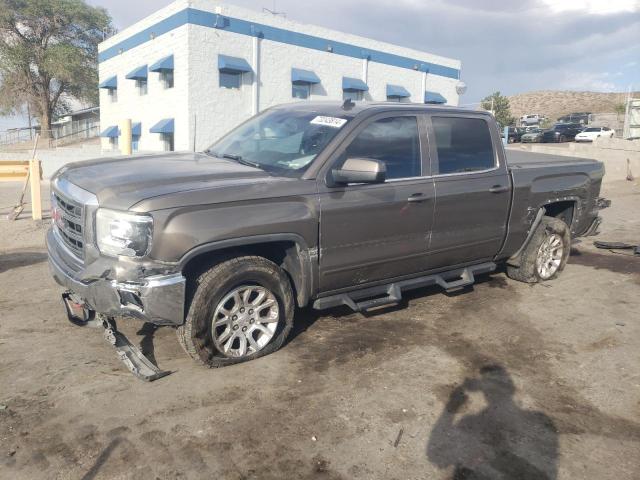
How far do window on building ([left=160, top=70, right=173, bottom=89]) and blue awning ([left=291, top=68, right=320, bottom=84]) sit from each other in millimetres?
5198

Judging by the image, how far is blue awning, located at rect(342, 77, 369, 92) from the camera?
85.3 feet

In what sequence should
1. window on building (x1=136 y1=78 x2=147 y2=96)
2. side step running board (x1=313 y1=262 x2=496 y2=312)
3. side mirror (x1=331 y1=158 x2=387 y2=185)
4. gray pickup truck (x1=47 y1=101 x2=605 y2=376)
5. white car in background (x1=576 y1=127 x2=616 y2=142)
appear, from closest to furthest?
gray pickup truck (x1=47 y1=101 x2=605 y2=376) → side mirror (x1=331 y1=158 x2=387 y2=185) → side step running board (x1=313 y1=262 x2=496 y2=312) → window on building (x1=136 y1=78 x2=147 y2=96) → white car in background (x1=576 y1=127 x2=616 y2=142)

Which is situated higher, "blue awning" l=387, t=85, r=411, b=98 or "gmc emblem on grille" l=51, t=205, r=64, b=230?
"blue awning" l=387, t=85, r=411, b=98

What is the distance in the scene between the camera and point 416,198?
4629 mm

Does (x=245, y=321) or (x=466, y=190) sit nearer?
(x=245, y=321)

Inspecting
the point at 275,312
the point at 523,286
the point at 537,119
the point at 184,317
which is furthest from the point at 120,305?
the point at 537,119

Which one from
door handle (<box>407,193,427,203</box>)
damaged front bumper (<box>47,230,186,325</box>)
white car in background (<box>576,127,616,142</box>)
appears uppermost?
white car in background (<box>576,127,616,142</box>)

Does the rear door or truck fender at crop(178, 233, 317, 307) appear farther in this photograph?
the rear door

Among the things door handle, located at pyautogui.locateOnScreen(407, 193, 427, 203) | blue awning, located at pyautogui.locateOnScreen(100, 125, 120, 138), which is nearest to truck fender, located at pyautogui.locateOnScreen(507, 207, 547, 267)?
door handle, located at pyautogui.locateOnScreen(407, 193, 427, 203)

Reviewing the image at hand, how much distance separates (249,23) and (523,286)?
19025mm

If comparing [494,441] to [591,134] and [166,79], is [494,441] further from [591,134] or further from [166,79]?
[591,134]

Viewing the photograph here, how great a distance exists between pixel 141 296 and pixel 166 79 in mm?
21261

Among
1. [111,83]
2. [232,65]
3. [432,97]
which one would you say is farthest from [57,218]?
[432,97]

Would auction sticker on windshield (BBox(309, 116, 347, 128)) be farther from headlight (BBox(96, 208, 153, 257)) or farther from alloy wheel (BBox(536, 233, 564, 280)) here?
alloy wheel (BBox(536, 233, 564, 280))
